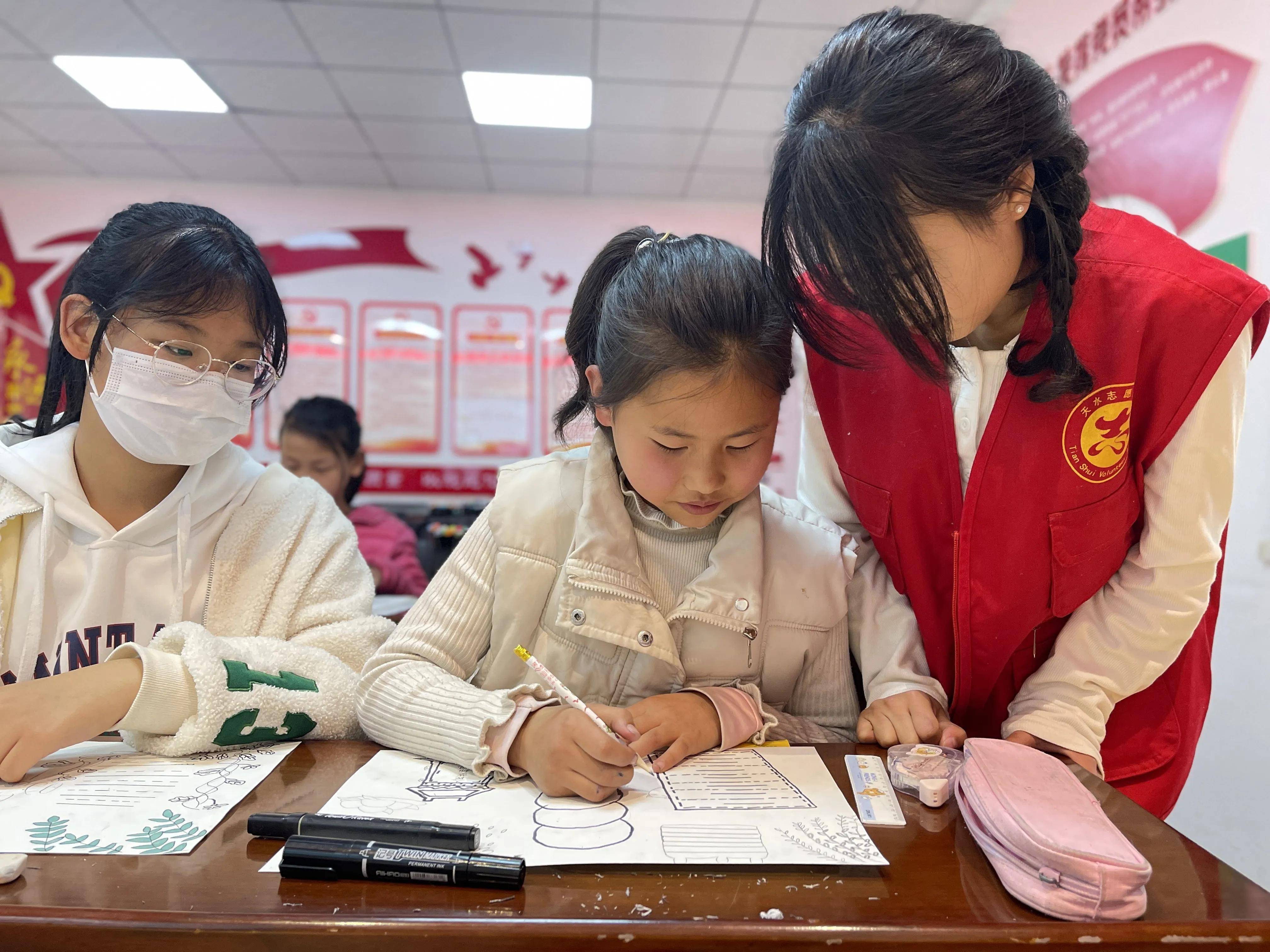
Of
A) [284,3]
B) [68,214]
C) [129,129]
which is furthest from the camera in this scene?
[68,214]

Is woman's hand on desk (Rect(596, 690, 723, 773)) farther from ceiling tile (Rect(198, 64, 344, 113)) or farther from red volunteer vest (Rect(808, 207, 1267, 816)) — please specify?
ceiling tile (Rect(198, 64, 344, 113))

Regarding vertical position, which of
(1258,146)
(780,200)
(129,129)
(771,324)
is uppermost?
(129,129)

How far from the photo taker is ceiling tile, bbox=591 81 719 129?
355cm

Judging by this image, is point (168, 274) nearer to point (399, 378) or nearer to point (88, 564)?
point (88, 564)

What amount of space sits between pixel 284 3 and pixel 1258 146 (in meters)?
3.08

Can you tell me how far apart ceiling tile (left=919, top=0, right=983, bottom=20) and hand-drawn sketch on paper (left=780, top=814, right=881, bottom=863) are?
10.5 ft

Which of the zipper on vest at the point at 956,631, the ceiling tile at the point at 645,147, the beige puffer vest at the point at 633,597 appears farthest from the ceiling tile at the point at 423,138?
the zipper on vest at the point at 956,631

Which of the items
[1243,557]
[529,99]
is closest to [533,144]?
[529,99]

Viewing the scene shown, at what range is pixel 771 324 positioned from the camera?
0.91 meters

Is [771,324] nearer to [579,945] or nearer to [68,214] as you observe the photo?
[579,945]

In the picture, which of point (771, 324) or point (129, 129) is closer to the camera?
point (771, 324)

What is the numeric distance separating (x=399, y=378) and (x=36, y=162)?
2.22m

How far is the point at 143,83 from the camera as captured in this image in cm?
359

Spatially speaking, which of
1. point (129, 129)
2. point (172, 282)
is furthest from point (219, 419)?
point (129, 129)
